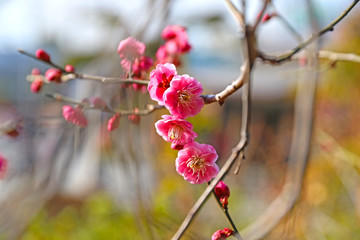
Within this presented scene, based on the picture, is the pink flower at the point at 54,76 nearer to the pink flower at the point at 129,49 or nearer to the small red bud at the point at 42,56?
the small red bud at the point at 42,56

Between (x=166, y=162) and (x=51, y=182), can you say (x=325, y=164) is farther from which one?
(x=51, y=182)

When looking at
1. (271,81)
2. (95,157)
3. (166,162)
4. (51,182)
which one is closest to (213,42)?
(95,157)

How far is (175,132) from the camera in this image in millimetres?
847

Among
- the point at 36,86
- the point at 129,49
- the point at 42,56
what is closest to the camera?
the point at 129,49

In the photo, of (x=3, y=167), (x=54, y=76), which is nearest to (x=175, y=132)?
(x=54, y=76)

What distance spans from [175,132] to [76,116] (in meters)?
0.35

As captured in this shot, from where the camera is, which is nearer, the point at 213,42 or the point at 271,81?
the point at 213,42

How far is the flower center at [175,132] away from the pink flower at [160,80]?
51mm

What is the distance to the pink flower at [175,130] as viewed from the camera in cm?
84

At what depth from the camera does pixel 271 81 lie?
9.97 metres

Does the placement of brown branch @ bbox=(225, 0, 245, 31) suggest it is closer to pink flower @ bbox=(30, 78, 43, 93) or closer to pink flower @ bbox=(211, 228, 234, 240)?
pink flower @ bbox=(211, 228, 234, 240)

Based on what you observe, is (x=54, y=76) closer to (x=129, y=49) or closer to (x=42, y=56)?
(x=42, y=56)

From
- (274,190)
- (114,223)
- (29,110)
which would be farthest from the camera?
(274,190)

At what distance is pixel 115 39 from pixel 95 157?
378 centimetres
